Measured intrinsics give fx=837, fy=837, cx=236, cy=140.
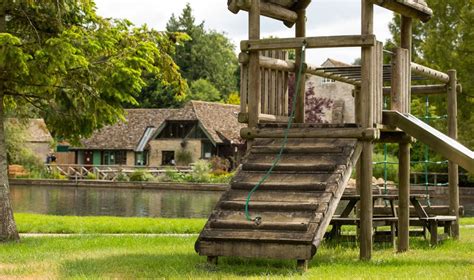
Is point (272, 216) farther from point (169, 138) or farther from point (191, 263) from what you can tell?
point (169, 138)

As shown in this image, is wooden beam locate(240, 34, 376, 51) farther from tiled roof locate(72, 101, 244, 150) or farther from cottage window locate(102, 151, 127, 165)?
cottage window locate(102, 151, 127, 165)

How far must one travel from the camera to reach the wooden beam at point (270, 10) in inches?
527

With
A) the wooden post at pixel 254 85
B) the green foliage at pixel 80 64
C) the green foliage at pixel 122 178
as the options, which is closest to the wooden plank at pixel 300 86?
the wooden post at pixel 254 85

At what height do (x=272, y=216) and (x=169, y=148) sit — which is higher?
(x=169, y=148)

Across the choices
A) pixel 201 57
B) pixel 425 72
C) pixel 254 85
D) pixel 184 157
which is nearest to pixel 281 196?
pixel 254 85

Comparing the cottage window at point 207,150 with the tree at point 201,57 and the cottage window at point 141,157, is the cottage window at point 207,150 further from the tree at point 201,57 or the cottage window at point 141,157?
the tree at point 201,57

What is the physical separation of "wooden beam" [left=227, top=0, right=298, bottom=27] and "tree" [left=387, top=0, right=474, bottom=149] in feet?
94.6

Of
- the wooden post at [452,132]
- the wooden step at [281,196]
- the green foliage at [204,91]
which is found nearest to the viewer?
the wooden step at [281,196]

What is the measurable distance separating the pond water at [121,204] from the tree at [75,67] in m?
13.1

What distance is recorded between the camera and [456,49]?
44688 mm

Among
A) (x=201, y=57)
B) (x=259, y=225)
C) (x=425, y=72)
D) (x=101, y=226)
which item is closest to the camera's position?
(x=259, y=225)

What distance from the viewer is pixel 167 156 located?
232 ft

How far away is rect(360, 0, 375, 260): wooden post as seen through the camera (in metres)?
12.6

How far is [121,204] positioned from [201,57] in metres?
59.1
